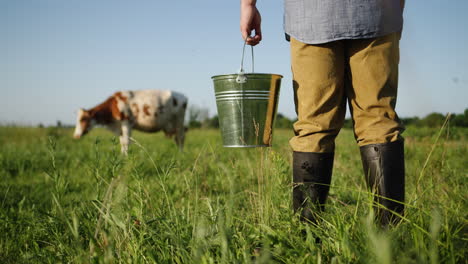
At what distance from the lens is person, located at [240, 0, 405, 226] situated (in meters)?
1.67

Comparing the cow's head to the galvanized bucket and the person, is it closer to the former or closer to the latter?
the galvanized bucket

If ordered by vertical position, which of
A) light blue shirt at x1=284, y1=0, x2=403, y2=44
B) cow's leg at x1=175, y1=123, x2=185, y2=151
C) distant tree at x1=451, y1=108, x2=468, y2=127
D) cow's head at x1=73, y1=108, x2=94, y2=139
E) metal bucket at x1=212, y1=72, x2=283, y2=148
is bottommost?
cow's leg at x1=175, y1=123, x2=185, y2=151

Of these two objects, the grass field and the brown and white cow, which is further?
the brown and white cow

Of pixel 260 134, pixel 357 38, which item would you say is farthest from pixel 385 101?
pixel 260 134

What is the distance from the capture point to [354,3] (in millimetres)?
1674

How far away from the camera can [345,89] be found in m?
1.86

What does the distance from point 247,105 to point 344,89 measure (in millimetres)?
538

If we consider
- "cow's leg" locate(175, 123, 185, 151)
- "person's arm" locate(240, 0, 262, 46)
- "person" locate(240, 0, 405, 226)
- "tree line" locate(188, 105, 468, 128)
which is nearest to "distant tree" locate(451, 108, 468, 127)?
"tree line" locate(188, 105, 468, 128)

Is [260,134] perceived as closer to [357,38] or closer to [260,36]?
[260,36]

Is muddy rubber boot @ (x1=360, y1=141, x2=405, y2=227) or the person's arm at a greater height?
the person's arm

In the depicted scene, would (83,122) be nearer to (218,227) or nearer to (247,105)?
(247,105)

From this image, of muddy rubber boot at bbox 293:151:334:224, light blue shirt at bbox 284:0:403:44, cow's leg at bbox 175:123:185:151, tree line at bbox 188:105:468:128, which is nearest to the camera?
light blue shirt at bbox 284:0:403:44

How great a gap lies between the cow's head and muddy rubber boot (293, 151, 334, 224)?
7901 millimetres

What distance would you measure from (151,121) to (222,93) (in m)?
7.08
